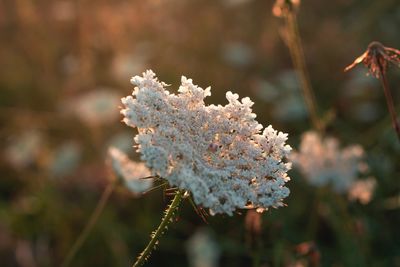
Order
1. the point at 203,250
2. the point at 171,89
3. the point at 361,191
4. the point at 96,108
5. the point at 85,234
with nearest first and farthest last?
the point at 85,234 < the point at 361,191 < the point at 203,250 < the point at 96,108 < the point at 171,89

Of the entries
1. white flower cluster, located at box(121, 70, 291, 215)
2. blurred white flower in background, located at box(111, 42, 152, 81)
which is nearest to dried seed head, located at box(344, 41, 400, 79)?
white flower cluster, located at box(121, 70, 291, 215)

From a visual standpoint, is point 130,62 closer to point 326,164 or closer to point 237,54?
point 237,54

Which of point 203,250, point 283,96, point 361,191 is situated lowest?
point 203,250

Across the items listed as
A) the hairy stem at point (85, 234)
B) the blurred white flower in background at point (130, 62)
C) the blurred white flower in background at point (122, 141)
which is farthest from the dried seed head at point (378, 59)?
the blurred white flower in background at point (130, 62)

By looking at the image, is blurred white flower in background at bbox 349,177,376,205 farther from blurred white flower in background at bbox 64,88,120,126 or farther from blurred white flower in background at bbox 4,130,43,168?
blurred white flower in background at bbox 4,130,43,168

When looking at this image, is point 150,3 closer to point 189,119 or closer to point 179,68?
point 179,68

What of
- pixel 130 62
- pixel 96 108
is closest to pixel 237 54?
pixel 130 62

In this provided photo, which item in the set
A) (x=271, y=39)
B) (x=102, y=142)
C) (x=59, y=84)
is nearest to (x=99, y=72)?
(x=59, y=84)
